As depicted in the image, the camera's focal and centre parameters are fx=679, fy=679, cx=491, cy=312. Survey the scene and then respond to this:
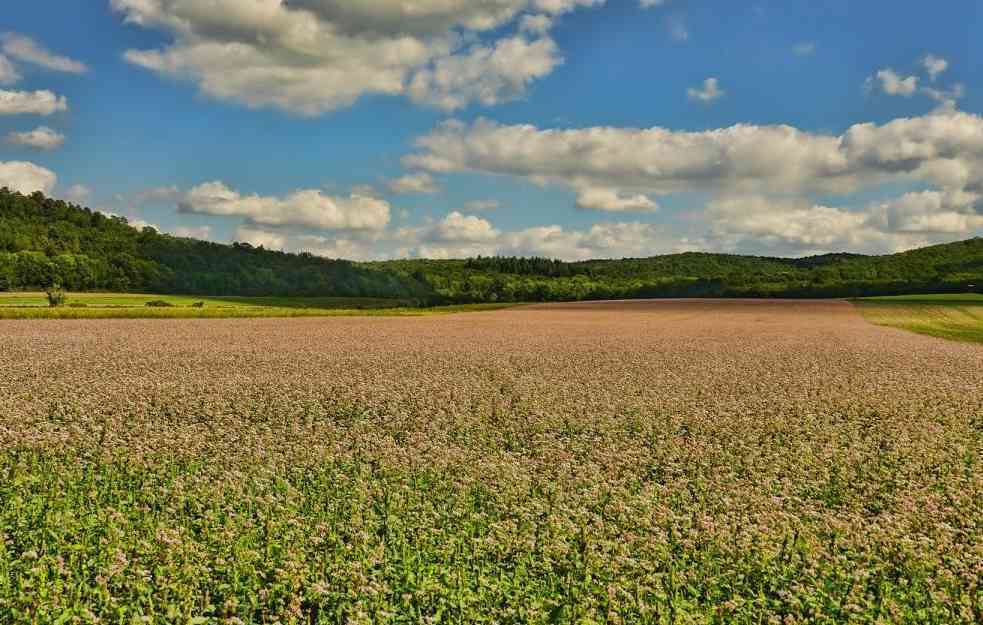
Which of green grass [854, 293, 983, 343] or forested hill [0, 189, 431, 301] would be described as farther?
forested hill [0, 189, 431, 301]

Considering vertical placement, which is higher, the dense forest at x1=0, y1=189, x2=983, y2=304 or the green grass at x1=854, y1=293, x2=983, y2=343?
the dense forest at x1=0, y1=189, x2=983, y2=304

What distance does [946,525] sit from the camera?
9250 millimetres

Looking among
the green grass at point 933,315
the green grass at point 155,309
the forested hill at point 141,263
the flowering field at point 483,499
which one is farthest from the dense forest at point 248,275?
the flowering field at point 483,499

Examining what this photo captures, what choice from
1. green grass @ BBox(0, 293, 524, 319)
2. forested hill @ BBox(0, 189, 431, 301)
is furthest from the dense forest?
green grass @ BBox(0, 293, 524, 319)

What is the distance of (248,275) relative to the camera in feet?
412

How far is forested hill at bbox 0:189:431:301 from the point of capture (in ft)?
347

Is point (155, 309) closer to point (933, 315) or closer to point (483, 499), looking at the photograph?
point (483, 499)

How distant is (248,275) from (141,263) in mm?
17879

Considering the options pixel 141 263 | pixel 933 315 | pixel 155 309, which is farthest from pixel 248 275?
pixel 933 315

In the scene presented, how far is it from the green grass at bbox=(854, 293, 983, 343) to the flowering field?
37.5m

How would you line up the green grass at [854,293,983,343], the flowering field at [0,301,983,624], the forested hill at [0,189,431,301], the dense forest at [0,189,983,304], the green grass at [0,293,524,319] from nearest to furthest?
the flowering field at [0,301,983,624], the green grass at [854,293,983,343], the green grass at [0,293,524,319], the forested hill at [0,189,431,301], the dense forest at [0,189,983,304]

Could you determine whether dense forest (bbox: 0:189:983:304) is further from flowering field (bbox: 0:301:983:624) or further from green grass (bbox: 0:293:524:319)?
flowering field (bbox: 0:301:983:624)

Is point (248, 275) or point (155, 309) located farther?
point (248, 275)

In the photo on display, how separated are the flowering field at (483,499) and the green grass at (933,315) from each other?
3748 cm
